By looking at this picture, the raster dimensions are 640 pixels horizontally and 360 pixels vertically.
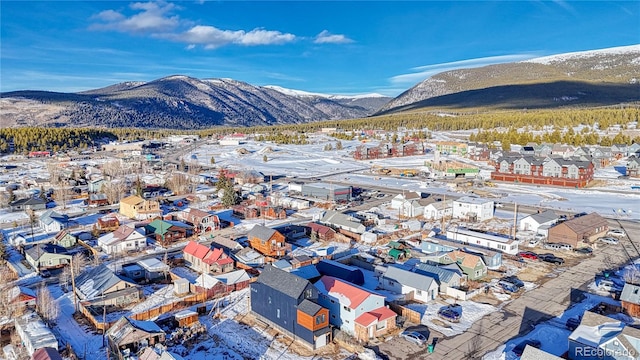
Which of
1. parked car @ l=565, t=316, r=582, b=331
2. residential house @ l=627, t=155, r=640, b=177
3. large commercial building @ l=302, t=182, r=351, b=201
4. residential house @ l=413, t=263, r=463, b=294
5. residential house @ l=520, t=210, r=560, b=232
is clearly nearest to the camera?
parked car @ l=565, t=316, r=582, b=331

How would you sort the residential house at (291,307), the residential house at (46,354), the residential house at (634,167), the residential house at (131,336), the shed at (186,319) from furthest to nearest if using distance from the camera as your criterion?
the residential house at (634,167), the shed at (186,319), the residential house at (291,307), the residential house at (131,336), the residential house at (46,354)

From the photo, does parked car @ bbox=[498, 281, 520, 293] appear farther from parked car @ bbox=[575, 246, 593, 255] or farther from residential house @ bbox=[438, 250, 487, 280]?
parked car @ bbox=[575, 246, 593, 255]

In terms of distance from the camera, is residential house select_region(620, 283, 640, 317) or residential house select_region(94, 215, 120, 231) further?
residential house select_region(94, 215, 120, 231)

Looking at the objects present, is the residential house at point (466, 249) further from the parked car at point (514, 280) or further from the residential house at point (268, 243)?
the residential house at point (268, 243)

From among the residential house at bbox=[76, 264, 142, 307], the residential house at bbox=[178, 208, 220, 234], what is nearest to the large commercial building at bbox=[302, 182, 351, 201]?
the residential house at bbox=[178, 208, 220, 234]

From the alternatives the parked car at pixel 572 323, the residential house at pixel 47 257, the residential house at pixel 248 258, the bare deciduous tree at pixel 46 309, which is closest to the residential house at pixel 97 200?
the residential house at pixel 47 257

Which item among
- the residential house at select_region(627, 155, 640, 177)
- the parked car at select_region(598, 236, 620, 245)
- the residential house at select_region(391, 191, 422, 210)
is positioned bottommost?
the parked car at select_region(598, 236, 620, 245)

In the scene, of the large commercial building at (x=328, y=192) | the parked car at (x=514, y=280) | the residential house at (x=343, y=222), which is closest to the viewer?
the parked car at (x=514, y=280)
